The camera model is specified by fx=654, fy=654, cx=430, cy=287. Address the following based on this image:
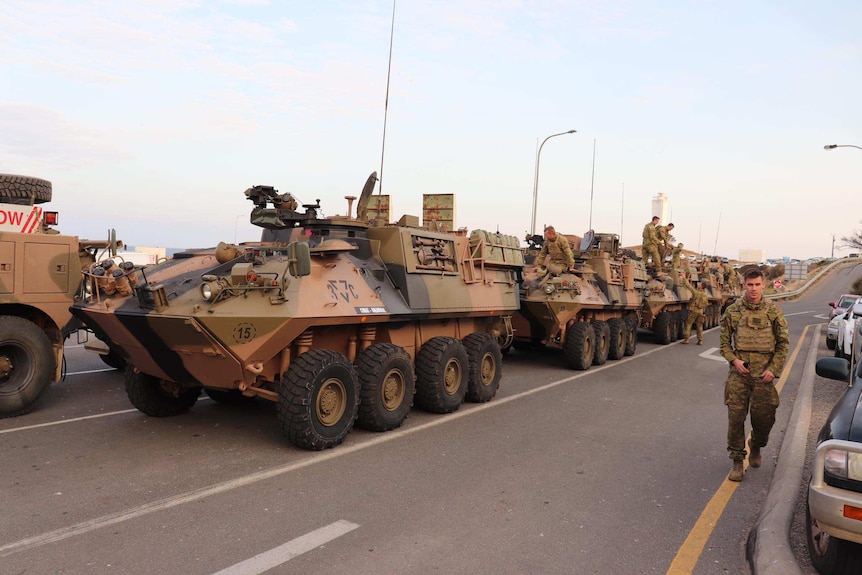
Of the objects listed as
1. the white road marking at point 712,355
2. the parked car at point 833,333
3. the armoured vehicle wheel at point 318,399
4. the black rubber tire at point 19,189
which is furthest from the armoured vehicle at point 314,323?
the parked car at point 833,333

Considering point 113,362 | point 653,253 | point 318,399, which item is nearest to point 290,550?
point 318,399

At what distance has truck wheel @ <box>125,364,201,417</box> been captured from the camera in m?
7.32

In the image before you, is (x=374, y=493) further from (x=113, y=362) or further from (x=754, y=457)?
(x=113, y=362)

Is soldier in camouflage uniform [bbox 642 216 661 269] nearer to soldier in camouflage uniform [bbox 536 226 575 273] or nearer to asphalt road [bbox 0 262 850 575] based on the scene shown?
soldier in camouflage uniform [bbox 536 226 575 273]

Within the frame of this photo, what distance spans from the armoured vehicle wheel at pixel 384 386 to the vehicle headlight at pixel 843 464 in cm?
437

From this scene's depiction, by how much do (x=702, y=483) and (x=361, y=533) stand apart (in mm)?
3157

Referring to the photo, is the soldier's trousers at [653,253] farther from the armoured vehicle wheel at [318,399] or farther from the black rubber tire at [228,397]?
the armoured vehicle wheel at [318,399]

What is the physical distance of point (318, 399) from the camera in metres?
6.35

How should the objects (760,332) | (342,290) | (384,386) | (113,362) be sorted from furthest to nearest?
(113,362) < (384,386) < (342,290) < (760,332)

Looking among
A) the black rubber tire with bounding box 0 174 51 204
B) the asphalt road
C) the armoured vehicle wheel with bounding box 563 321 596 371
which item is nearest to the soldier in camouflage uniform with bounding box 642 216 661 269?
the armoured vehicle wheel with bounding box 563 321 596 371

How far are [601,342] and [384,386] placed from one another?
23.2 ft

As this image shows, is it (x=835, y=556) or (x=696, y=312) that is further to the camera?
(x=696, y=312)

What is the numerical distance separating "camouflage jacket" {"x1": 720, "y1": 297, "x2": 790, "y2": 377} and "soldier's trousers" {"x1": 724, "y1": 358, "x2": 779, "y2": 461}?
4.7 inches

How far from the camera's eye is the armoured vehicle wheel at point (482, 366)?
8875 mm
